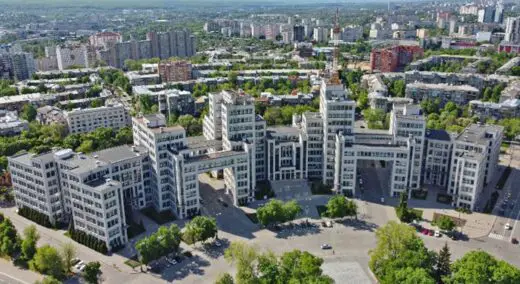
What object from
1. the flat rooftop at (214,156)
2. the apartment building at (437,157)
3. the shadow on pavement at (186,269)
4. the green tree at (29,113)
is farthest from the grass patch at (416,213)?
the green tree at (29,113)

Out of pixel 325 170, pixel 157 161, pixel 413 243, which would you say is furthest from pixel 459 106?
pixel 157 161

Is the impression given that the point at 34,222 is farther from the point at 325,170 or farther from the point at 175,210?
the point at 325,170

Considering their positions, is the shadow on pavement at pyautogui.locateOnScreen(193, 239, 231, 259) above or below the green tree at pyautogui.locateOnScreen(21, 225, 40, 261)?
below

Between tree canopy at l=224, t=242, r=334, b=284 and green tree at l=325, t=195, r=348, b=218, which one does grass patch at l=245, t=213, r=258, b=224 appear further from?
tree canopy at l=224, t=242, r=334, b=284

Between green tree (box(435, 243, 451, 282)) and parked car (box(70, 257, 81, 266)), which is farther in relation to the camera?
parked car (box(70, 257, 81, 266))

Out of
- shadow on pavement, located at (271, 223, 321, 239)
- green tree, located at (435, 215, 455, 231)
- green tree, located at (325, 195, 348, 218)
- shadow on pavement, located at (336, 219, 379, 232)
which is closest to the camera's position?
green tree, located at (435, 215, 455, 231)

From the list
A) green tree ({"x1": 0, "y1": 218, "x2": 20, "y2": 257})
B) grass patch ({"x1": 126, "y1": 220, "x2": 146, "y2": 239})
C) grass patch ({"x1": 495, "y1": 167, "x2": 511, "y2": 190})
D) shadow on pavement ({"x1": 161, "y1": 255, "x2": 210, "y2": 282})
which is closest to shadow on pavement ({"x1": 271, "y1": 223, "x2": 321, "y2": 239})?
shadow on pavement ({"x1": 161, "y1": 255, "x2": 210, "y2": 282})
